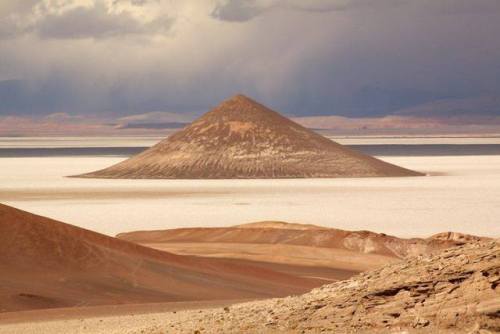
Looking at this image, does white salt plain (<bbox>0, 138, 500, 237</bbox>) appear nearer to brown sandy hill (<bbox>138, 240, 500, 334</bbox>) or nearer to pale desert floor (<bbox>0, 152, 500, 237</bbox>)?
pale desert floor (<bbox>0, 152, 500, 237</bbox>)

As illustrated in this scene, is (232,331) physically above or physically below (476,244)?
below

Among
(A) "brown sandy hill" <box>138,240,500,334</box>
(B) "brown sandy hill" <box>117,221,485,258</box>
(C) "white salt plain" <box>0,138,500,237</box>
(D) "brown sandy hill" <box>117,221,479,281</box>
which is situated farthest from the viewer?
(C) "white salt plain" <box>0,138,500,237</box>

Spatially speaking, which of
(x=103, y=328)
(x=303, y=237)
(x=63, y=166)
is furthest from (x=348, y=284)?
(x=63, y=166)

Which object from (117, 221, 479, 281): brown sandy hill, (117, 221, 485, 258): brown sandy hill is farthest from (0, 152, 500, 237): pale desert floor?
(117, 221, 479, 281): brown sandy hill

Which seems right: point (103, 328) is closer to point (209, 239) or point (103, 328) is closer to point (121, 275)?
point (121, 275)

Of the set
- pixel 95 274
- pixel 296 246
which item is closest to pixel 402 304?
pixel 95 274

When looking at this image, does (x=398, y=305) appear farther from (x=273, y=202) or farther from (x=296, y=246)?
(x=273, y=202)

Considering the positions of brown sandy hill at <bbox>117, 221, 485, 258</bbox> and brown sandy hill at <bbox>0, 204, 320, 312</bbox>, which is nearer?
brown sandy hill at <bbox>0, 204, 320, 312</bbox>

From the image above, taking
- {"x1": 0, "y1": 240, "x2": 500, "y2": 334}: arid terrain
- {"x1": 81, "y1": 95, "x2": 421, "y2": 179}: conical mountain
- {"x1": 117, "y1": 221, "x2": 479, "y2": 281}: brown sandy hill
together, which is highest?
{"x1": 81, "y1": 95, "x2": 421, "y2": 179}: conical mountain
